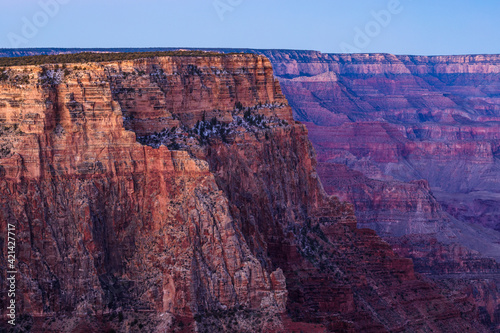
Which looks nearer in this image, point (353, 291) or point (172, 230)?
point (172, 230)

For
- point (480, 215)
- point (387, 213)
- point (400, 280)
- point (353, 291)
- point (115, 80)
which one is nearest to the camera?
point (115, 80)

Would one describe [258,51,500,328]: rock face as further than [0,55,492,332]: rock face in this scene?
Yes

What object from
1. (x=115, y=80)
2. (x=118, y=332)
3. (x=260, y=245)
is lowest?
(x=118, y=332)

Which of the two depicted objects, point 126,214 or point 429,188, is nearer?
point 126,214

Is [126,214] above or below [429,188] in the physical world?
below

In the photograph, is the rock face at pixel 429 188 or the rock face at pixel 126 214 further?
the rock face at pixel 429 188

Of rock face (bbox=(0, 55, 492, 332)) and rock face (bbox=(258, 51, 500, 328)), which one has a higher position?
rock face (bbox=(258, 51, 500, 328))

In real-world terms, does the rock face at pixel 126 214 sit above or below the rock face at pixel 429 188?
below

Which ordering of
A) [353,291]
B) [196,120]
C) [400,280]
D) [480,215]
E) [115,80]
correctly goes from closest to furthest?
[115,80] < [196,120] < [353,291] < [400,280] < [480,215]

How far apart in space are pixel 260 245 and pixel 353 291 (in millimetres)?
10782

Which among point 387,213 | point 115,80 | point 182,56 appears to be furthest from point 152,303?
point 387,213

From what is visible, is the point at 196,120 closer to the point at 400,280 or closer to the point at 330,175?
the point at 400,280

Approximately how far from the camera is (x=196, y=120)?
2601 inches

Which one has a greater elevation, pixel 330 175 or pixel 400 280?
pixel 330 175
